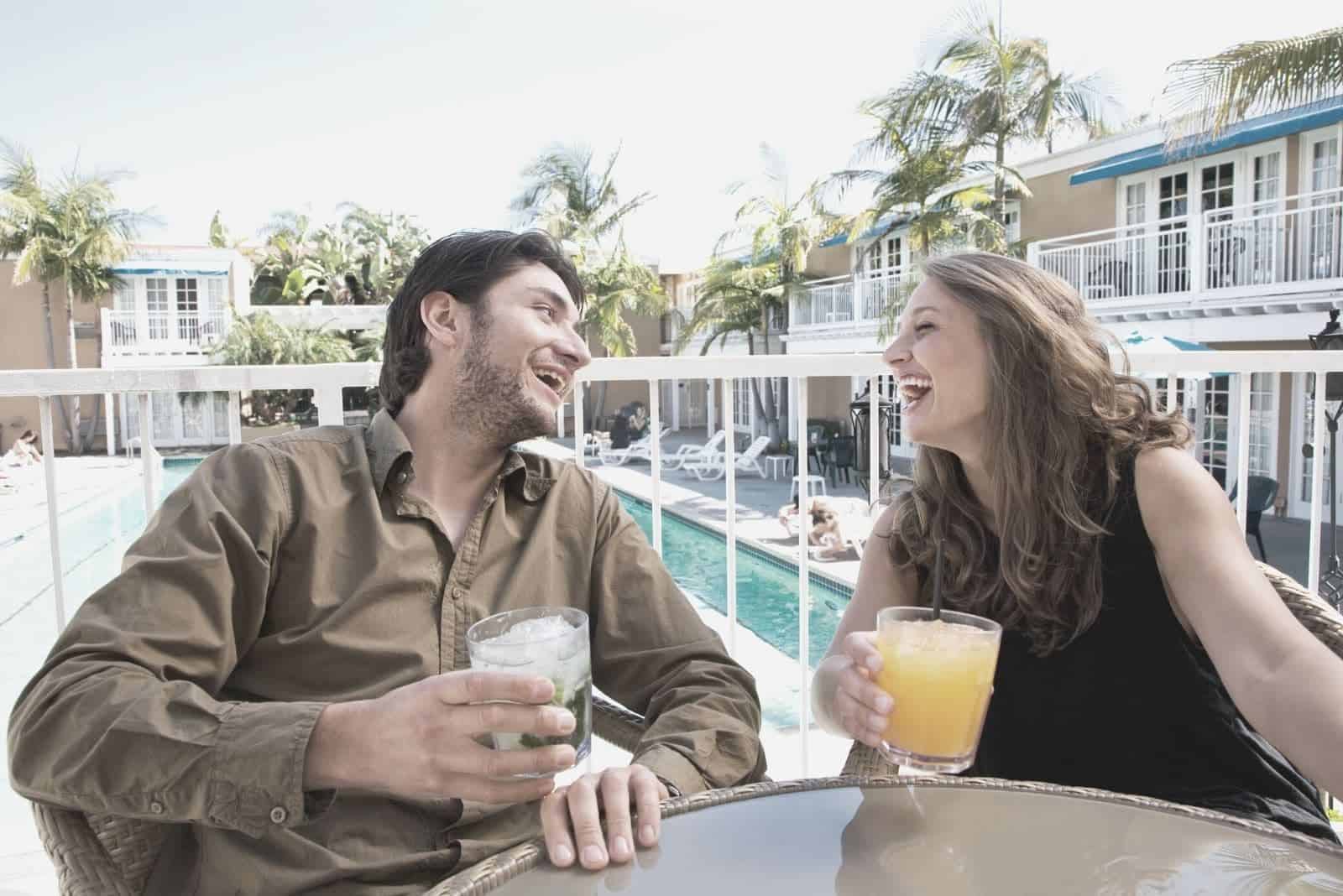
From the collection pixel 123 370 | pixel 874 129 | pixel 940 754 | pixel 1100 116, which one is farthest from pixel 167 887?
pixel 1100 116

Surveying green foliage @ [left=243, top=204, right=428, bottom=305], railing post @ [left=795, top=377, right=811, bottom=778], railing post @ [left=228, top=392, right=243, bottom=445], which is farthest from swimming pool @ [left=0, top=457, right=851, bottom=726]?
green foliage @ [left=243, top=204, right=428, bottom=305]

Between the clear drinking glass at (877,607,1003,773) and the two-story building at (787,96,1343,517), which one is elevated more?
the two-story building at (787,96,1343,517)

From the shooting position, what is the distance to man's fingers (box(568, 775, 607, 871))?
0.92 m

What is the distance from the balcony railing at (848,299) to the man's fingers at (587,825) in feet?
52.7

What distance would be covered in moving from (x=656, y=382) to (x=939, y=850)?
1.55m

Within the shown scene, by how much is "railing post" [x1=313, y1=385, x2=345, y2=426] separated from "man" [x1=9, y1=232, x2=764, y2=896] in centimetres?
55

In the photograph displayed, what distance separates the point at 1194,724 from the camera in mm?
1380

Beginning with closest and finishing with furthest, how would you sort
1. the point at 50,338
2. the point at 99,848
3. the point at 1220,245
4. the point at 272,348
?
the point at 99,848
the point at 1220,245
the point at 272,348
the point at 50,338

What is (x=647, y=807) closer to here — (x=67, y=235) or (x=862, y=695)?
(x=862, y=695)

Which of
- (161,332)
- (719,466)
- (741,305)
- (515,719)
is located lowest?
(719,466)

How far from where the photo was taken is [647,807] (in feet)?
3.24

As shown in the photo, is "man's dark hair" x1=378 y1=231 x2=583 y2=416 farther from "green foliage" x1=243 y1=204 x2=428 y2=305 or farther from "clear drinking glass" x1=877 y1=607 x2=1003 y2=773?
"green foliage" x1=243 y1=204 x2=428 y2=305

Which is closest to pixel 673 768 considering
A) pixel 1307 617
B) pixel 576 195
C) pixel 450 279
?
pixel 450 279

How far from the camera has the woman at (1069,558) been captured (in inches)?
53.1
